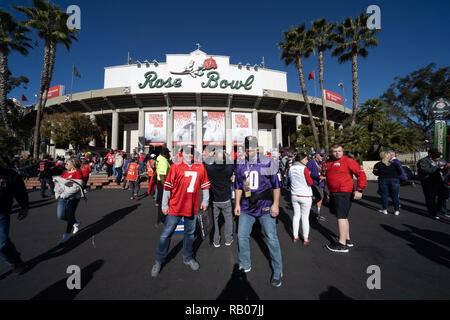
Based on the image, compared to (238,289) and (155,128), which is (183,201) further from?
(155,128)

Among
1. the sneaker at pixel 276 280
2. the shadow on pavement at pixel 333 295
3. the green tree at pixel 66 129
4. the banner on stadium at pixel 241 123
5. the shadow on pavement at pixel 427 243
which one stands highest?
the banner on stadium at pixel 241 123

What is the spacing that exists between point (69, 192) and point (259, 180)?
3881 mm

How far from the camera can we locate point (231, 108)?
23.0 meters

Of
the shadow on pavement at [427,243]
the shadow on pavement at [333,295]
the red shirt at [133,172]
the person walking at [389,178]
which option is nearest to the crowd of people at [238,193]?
the shadow on pavement at [333,295]

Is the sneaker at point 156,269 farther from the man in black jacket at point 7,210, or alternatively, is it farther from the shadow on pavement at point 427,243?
the shadow on pavement at point 427,243

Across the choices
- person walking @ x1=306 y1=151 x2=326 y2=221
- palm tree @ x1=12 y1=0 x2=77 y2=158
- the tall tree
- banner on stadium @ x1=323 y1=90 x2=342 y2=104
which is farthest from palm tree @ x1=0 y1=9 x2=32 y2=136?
the tall tree

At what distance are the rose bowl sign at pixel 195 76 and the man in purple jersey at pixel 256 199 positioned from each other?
20.5 meters

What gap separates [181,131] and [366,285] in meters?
21.6

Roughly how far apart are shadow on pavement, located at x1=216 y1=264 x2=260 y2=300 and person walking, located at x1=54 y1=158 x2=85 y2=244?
3.53 m

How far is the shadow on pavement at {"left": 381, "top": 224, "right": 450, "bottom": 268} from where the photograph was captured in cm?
297

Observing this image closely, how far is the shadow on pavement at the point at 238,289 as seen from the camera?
7.01 ft

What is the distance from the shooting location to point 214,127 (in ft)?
73.6
